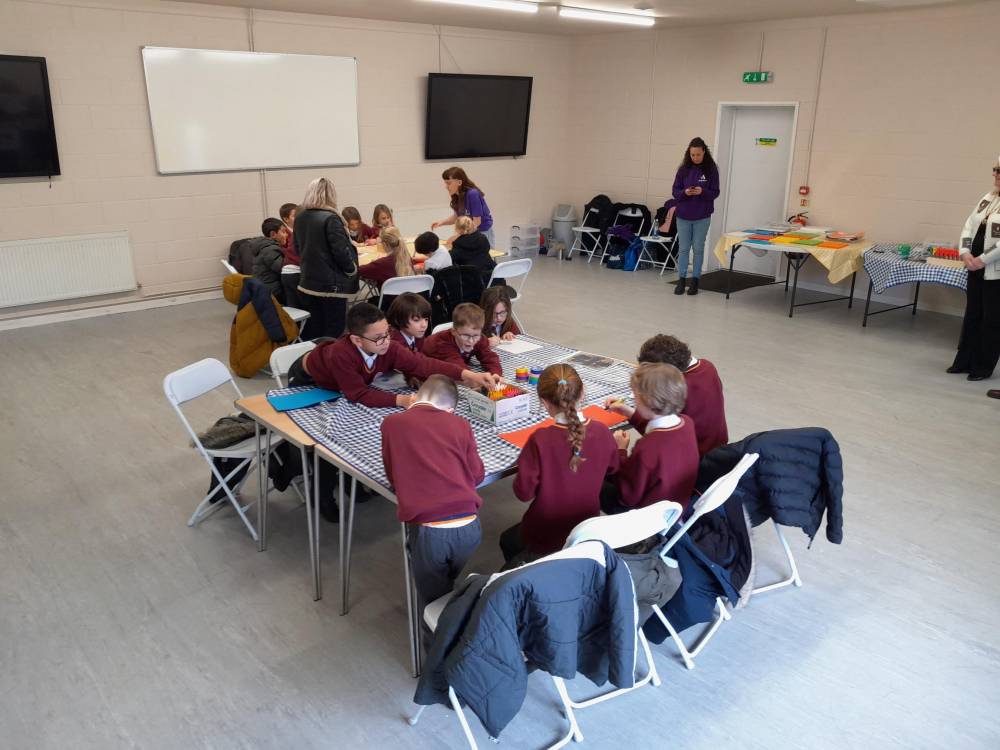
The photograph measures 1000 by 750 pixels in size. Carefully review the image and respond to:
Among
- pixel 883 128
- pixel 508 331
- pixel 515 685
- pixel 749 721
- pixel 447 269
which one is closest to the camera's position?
pixel 515 685

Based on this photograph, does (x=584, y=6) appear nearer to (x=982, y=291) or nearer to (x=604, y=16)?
(x=604, y=16)

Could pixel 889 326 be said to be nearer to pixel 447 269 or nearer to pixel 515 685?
pixel 447 269

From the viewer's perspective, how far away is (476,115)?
9820mm

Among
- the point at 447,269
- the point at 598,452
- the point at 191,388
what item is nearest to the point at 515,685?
the point at 598,452

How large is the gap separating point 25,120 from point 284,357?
4483 millimetres

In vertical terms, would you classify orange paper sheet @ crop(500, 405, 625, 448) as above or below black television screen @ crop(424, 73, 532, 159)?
below

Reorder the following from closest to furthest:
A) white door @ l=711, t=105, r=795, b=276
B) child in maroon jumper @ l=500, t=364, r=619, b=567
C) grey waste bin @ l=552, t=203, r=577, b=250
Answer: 1. child in maroon jumper @ l=500, t=364, r=619, b=567
2. white door @ l=711, t=105, r=795, b=276
3. grey waste bin @ l=552, t=203, r=577, b=250

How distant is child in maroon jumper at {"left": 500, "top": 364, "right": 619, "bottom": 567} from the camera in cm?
270

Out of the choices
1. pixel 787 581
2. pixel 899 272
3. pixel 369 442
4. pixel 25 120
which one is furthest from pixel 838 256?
pixel 25 120

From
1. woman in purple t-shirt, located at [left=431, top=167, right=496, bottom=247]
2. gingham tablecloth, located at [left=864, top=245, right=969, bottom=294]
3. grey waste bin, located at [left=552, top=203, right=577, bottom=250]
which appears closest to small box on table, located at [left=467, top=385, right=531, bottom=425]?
woman in purple t-shirt, located at [left=431, top=167, right=496, bottom=247]

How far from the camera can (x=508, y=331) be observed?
14.6 ft

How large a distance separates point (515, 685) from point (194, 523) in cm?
227

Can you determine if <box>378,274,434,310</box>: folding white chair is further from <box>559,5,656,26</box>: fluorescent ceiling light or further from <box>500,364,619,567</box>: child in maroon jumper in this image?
<box>559,5,656,26</box>: fluorescent ceiling light

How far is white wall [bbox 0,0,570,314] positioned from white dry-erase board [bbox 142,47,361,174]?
0.09 m
